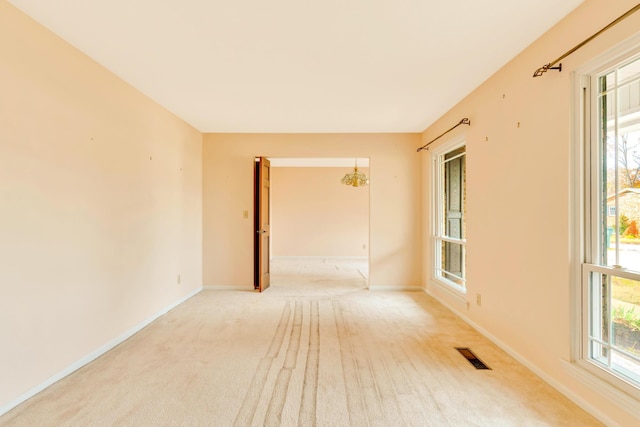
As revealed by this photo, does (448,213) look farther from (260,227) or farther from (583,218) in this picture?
(260,227)

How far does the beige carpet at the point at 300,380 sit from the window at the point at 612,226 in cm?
43

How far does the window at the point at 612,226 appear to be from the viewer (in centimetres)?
171

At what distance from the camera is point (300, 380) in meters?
2.21

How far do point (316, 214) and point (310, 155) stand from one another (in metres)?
3.60

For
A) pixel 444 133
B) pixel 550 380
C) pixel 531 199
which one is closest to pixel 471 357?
pixel 550 380

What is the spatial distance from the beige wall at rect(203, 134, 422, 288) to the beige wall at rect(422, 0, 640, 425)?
168 centimetres

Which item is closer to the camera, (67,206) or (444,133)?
(67,206)

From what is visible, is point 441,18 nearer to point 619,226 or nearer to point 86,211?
point 619,226

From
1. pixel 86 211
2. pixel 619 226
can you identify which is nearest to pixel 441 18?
pixel 619 226

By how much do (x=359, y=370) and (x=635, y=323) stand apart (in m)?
1.69

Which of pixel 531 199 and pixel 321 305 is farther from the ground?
pixel 531 199

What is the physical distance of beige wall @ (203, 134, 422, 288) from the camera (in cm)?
499

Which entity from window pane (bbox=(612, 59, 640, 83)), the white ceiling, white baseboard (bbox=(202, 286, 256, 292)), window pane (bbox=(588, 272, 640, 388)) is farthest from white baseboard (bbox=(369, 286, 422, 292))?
window pane (bbox=(612, 59, 640, 83))

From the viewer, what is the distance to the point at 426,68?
2.77 metres
